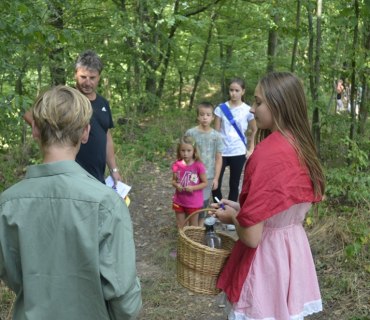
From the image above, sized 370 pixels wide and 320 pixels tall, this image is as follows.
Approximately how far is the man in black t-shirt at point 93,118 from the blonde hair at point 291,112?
204 centimetres

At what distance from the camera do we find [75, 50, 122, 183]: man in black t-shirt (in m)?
4.10

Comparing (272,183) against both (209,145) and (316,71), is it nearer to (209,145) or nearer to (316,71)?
(209,145)

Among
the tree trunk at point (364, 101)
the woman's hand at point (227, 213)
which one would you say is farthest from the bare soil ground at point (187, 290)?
the woman's hand at point (227, 213)

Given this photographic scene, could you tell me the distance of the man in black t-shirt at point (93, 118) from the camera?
4.10m

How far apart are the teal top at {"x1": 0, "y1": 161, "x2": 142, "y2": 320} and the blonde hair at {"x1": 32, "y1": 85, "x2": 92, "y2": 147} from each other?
11cm

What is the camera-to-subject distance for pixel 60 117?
1.79 metres

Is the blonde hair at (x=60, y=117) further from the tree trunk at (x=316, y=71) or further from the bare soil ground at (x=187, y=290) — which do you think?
the tree trunk at (x=316, y=71)

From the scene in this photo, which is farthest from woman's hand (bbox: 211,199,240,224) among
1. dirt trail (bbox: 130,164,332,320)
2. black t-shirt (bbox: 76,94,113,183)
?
black t-shirt (bbox: 76,94,113,183)

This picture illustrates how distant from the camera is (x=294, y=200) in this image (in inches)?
95.7

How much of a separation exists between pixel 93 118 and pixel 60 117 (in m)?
2.43

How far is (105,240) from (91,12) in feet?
26.4

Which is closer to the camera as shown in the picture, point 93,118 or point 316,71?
point 93,118

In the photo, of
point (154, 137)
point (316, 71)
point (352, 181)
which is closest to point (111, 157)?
point (352, 181)

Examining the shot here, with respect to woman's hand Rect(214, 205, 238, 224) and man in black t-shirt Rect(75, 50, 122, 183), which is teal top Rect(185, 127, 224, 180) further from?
woman's hand Rect(214, 205, 238, 224)
